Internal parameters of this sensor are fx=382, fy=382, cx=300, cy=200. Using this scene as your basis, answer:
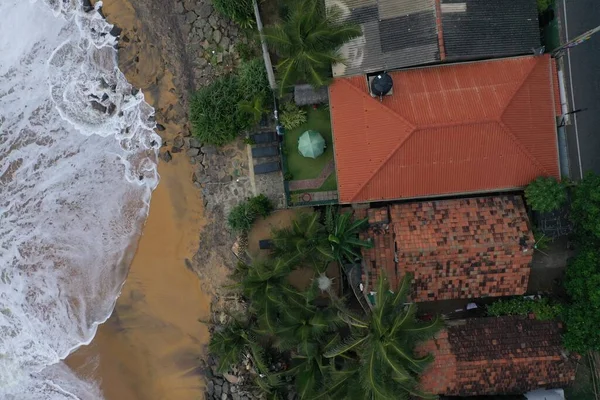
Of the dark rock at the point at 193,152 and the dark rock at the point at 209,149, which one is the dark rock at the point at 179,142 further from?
the dark rock at the point at 209,149

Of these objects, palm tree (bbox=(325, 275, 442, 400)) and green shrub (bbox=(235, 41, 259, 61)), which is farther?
green shrub (bbox=(235, 41, 259, 61))

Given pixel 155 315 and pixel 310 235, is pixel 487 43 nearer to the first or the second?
pixel 310 235

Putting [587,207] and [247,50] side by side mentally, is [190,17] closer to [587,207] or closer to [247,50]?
[247,50]

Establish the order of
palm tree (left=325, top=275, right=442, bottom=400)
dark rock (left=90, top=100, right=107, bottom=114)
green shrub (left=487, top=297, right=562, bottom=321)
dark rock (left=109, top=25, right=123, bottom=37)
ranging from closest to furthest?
palm tree (left=325, top=275, right=442, bottom=400) < green shrub (left=487, top=297, right=562, bottom=321) < dark rock (left=109, top=25, right=123, bottom=37) < dark rock (left=90, top=100, right=107, bottom=114)

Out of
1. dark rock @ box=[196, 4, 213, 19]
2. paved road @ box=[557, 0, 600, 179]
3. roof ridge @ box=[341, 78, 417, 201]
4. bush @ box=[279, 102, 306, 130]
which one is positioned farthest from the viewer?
dark rock @ box=[196, 4, 213, 19]

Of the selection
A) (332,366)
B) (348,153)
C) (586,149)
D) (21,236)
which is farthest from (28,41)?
(586,149)

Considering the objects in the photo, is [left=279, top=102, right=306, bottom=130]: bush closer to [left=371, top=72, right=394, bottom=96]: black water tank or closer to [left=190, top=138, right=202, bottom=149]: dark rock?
[left=371, top=72, right=394, bottom=96]: black water tank

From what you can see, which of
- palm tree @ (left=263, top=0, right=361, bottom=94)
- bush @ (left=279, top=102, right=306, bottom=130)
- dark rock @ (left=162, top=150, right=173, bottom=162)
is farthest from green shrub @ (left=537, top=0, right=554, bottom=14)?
dark rock @ (left=162, top=150, right=173, bottom=162)
